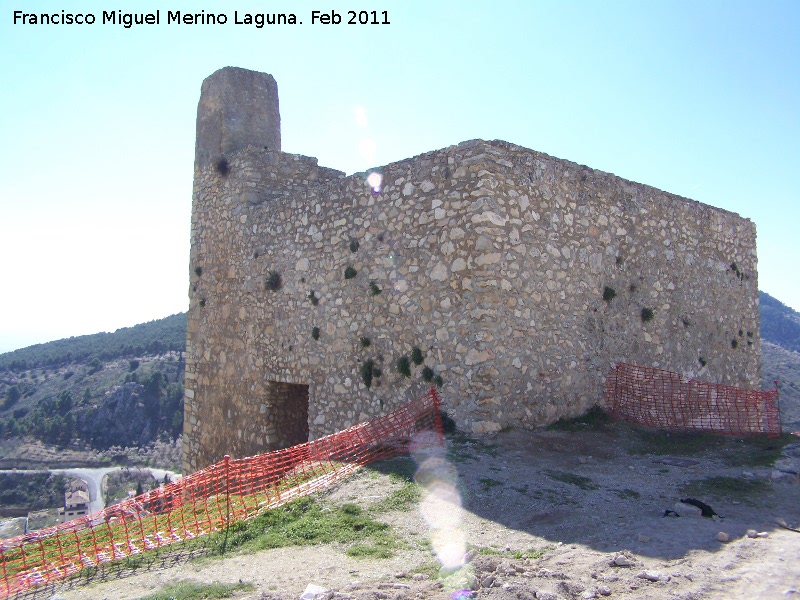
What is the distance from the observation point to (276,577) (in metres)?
4.43

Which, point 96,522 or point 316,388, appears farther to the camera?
point 316,388

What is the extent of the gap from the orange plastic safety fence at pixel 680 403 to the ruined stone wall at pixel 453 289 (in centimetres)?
34

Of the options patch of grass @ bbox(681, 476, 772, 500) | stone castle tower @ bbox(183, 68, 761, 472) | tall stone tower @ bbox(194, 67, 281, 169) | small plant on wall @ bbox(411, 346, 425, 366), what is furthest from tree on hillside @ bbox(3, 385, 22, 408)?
patch of grass @ bbox(681, 476, 772, 500)

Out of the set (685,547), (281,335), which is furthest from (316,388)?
(685,547)

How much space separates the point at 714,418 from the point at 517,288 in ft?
14.8

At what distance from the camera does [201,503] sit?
6707 mm

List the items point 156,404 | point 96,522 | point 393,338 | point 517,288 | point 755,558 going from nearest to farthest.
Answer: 1. point 755,558
2. point 96,522
3. point 517,288
4. point 393,338
5. point 156,404

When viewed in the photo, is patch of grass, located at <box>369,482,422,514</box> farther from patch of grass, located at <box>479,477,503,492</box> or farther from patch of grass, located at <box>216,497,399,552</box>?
patch of grass, located at <box>479,477,503,492</box>

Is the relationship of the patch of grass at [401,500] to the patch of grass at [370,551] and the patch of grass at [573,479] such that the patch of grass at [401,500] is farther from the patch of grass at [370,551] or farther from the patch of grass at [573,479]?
the patch of grass at [573,479]

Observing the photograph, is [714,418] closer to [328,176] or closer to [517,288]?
[517,288]

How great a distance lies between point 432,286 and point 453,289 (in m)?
0.39

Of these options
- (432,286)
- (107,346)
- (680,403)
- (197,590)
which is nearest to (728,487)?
(432,286)

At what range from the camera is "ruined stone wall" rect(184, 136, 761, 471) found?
8344mm

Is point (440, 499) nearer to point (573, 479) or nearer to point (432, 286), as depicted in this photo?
point (573, 479)
